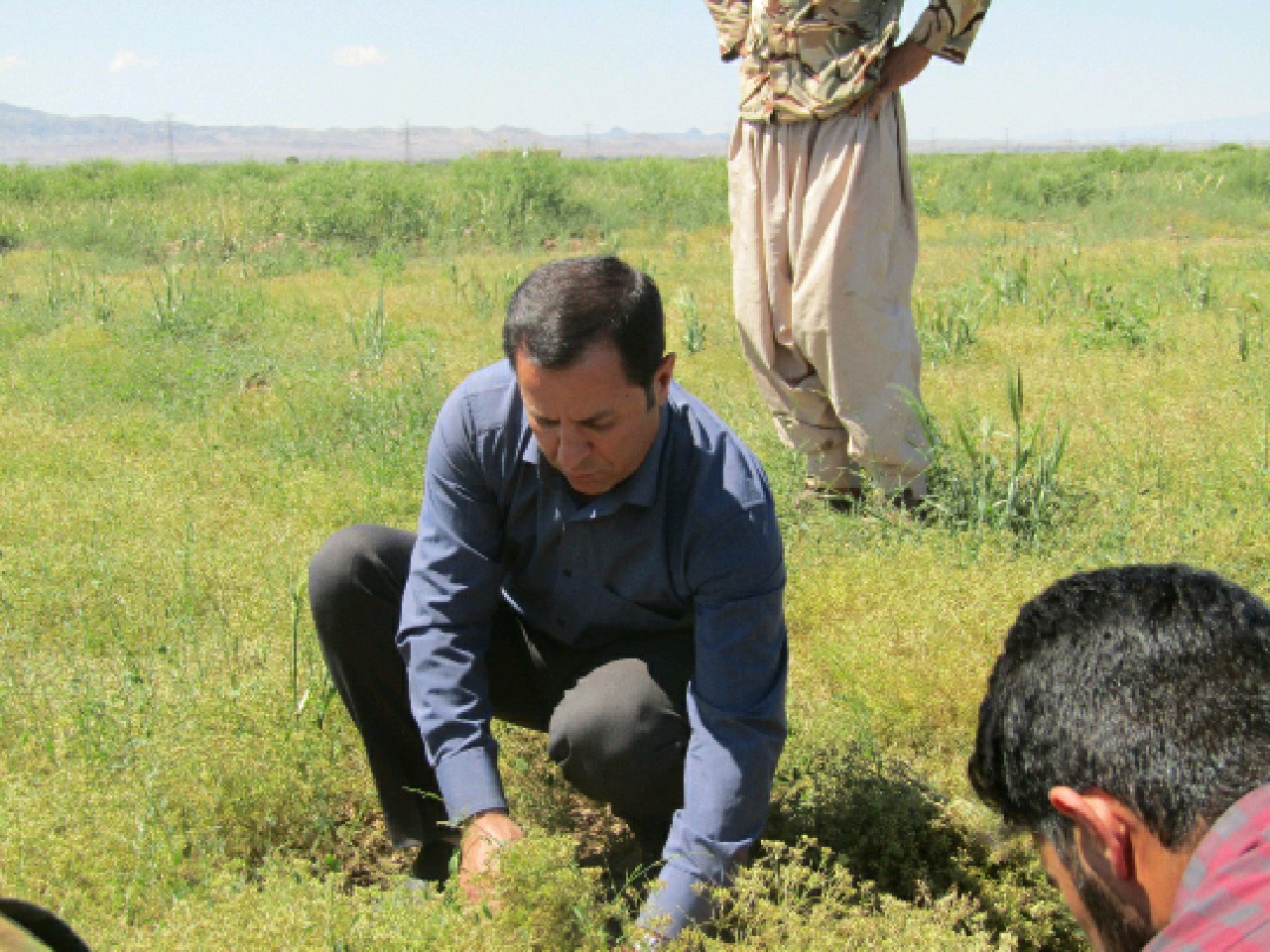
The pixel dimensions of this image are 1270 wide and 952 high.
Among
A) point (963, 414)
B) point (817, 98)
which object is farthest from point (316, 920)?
point (963, 414)

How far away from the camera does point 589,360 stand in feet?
6.45

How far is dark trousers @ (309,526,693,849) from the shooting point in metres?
2.23

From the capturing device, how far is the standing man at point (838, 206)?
3.70 metres

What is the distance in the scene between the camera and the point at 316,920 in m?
1.81

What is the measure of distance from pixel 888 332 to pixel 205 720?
89.6 inches

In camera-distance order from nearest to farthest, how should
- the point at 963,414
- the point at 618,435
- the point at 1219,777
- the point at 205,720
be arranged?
the point at 1219,777
the point at 618,435
the point at 205,720
the point at 963,414

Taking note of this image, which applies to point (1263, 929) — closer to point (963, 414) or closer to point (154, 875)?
point (154, 875)

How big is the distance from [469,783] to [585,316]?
822 millimetres

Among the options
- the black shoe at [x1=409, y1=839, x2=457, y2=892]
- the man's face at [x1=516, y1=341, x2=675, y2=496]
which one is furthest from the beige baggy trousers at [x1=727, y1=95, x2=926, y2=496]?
the black shoe at [x1=409, y1=839, x2=457, y2=892]

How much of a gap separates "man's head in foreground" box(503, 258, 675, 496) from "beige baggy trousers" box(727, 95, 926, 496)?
1.74m

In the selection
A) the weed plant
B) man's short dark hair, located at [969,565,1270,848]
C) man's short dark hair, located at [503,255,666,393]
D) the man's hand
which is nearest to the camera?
man's short dark hair, located at [969,565,1270,848]

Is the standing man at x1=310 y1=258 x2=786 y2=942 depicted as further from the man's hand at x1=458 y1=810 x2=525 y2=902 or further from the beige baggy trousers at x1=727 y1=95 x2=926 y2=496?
the beige baggy trousers at x1=727 y1=95 x2=926 y2=496

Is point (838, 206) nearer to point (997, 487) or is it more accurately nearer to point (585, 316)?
point (997, 487)

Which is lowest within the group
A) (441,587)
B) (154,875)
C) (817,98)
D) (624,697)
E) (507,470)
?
(154,875)
